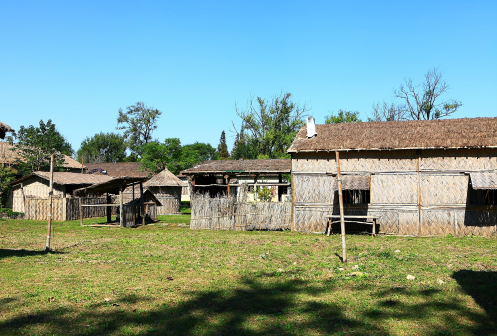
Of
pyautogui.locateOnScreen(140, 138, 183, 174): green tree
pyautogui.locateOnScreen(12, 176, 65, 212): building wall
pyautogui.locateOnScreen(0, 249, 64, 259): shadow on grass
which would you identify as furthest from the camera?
pyautogui.locateOnScreen(140, 138, 183, 174): green tree

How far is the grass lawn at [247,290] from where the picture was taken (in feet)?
19.6

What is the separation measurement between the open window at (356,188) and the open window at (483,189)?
3.95 m

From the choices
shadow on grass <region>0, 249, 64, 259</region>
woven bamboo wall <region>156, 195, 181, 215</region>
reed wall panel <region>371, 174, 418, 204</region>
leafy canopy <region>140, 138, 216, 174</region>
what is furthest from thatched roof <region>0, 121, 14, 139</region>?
leafy canopy <region>140, 138, 216, 174</region>

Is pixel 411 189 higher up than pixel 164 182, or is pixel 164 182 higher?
pixel 164 182

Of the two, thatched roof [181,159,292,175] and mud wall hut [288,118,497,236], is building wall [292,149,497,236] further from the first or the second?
thatched roof [181,159,292,175]

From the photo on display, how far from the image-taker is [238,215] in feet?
65.0

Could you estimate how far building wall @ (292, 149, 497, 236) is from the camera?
16797 mm

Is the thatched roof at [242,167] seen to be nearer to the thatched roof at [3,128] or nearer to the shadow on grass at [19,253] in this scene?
the shadow on grass at [19,253]

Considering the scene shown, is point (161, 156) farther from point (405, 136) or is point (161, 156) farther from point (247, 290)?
point (247, 290)

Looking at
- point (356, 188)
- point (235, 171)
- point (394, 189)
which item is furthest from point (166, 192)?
point (394, 189)

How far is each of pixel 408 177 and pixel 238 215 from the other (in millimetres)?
7820

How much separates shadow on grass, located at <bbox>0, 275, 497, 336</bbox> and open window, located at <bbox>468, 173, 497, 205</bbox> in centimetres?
965

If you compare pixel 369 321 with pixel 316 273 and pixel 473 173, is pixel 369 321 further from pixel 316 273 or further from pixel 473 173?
pixel 473 173

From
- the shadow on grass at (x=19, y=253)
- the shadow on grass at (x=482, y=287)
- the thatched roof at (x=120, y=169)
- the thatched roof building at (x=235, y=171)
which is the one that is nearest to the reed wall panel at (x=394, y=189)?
the thatched roof building at (x=235, y=171)
